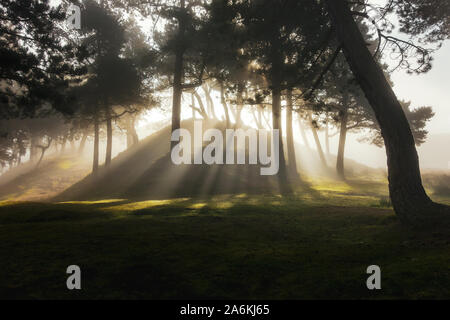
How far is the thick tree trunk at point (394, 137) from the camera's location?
8250 mm

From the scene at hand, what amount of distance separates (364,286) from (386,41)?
9505 millimetres

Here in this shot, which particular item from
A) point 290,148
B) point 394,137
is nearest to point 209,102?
point 290,148

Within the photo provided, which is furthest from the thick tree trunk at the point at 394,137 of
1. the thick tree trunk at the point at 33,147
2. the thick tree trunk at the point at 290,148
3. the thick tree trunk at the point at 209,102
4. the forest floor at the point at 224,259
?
the thick tree trunk at the point at 33,147

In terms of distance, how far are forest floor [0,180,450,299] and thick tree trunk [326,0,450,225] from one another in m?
0.71

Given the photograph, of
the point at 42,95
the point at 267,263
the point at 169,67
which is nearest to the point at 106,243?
the point at 267,263

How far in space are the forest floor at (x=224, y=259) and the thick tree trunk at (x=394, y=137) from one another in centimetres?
71

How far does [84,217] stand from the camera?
1132cm

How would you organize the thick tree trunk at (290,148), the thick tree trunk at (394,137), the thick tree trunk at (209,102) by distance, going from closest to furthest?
the thick tree trunk at (394,137)
the thick tree trunk at (290,148)
the thick tree trunk at (209,102)

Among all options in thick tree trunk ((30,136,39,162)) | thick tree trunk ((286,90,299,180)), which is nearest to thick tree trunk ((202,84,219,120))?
thick tree trunk ((286,90,299,180))

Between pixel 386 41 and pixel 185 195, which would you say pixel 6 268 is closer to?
pixel 386 41

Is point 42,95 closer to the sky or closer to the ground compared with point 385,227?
closer to the sky

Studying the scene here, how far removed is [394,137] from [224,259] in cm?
614

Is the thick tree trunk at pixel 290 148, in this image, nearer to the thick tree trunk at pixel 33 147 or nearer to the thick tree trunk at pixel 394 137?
the thick tree trunk at pixel 394 137

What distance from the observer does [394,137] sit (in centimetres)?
873
